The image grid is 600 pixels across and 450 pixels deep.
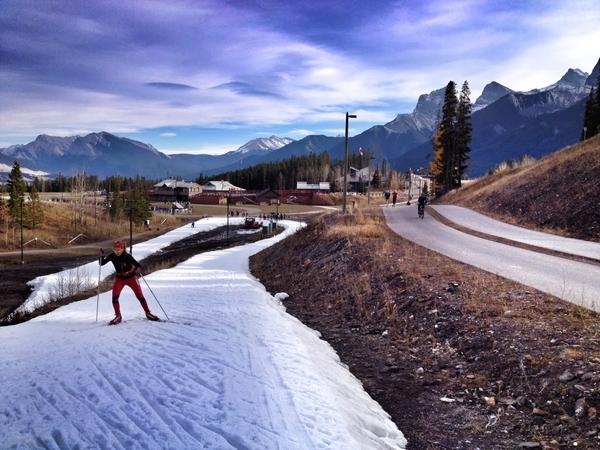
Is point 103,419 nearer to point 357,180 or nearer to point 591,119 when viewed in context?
point 591,119

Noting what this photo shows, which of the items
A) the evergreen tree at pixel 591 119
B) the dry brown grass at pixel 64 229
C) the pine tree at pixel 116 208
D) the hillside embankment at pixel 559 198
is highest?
the evergreen tree at pixel 591 119

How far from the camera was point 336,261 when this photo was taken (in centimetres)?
1797

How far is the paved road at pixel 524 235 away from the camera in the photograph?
16.4 meters

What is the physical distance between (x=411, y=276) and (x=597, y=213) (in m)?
12.0

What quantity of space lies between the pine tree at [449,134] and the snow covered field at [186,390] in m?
50.8

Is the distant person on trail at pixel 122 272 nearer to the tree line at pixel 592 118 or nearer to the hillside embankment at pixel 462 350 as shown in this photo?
the hillside embankment at pixel 462 350

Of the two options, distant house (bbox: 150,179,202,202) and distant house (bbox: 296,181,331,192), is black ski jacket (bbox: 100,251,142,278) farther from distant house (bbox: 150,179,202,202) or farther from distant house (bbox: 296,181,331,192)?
distant house (bbox: 150,179,202,202)

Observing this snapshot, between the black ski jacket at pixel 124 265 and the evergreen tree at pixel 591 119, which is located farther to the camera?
the evergreen tree at pixel 591 119

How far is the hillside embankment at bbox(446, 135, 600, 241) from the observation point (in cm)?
2098

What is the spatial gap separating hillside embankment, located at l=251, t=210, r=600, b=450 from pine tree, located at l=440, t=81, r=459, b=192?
4575cm

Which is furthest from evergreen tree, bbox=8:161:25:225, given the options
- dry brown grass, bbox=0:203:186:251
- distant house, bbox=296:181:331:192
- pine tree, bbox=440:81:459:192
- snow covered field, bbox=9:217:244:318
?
distant house, bbox=296:181:331:192

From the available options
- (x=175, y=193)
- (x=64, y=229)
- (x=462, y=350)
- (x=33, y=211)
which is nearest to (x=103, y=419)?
(x=462, y=350)

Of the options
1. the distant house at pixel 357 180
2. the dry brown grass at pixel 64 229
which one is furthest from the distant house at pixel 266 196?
the dry brown grass at pixel 64 229

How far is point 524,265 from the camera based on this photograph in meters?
14.2
